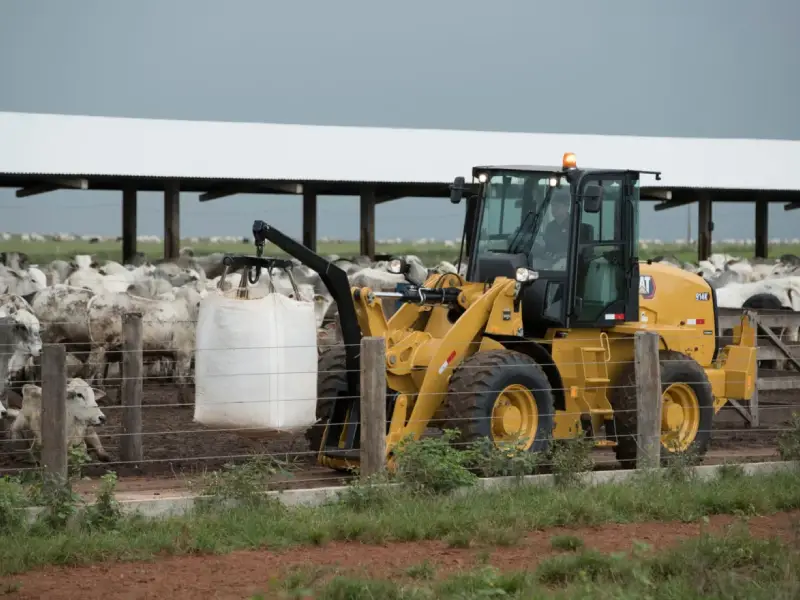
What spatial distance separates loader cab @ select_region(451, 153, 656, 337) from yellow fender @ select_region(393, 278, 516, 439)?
0.34 m

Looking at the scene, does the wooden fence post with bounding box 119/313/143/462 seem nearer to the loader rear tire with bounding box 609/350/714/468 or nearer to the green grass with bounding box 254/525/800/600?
the loader rear tire with bounding box 609/350/714/468

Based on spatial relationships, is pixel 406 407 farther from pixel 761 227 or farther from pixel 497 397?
pixel 761 227

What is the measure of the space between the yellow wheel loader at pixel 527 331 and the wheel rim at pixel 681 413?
1 centimetres

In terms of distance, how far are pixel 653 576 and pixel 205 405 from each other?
3.89 meters

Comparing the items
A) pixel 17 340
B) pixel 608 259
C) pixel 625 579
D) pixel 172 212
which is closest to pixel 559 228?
pixel 608 259

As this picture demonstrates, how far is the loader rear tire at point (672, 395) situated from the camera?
40.7ft

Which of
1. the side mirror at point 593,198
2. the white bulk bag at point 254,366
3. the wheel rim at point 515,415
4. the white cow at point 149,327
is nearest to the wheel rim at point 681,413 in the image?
the wheel rim at point 515,415

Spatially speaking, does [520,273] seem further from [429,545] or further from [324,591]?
[324,591]

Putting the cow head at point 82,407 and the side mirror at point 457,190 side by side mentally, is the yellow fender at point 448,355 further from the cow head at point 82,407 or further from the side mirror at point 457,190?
the cow head at point 82,407

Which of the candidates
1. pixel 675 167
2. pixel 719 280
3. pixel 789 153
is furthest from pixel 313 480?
pixel 789 153

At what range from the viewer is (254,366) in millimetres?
10188

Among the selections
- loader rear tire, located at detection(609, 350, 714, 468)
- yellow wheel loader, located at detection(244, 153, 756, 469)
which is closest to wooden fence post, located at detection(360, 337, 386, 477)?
yellow wheel loader, located at detection(244, 153, 756, 469)

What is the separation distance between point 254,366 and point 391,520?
1.64 m

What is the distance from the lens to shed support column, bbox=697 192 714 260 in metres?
39.5
